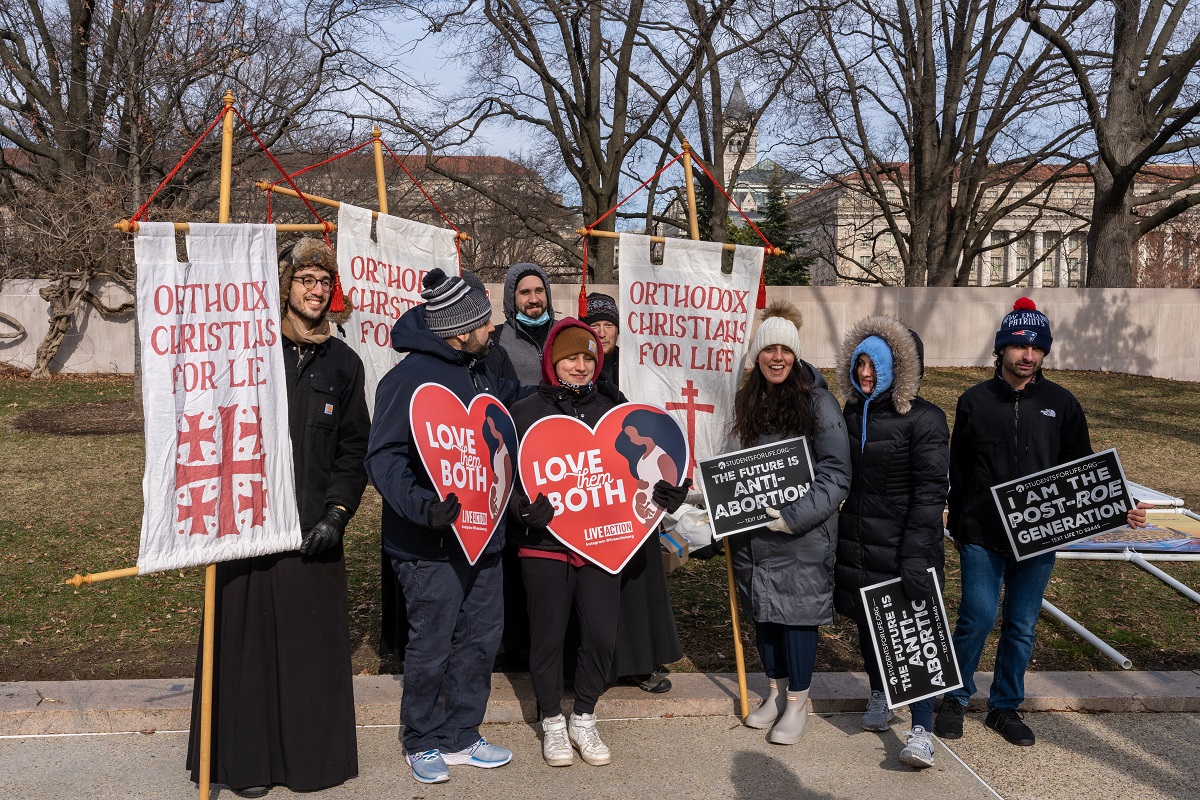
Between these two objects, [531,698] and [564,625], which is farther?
[531,698]

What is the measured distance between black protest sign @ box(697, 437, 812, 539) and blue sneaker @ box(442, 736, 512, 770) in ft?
4.23

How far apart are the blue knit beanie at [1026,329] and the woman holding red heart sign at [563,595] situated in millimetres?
1752

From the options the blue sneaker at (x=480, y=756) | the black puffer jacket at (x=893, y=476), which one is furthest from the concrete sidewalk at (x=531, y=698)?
the black puffer jacket at (x=893, y=476)

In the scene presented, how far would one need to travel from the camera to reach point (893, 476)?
4.43 metres

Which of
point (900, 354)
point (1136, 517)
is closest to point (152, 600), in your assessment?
point (900, 354)

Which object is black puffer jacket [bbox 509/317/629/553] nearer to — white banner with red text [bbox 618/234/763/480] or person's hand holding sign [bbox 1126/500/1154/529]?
white banner with red text [bbox 618/234/763/480]

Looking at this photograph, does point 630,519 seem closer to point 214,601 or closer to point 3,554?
point 214,601

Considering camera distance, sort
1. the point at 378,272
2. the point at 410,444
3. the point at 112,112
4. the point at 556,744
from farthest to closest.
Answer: the point at 112,112, the point at 378,272, the point at 556,744, the point at 410,444

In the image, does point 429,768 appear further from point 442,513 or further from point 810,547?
point 810,547

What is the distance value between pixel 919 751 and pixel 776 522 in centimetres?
108

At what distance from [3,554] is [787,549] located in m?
5.91

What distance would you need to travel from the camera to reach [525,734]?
185 inches

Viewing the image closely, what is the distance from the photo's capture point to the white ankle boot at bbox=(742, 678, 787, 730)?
4.78 metres

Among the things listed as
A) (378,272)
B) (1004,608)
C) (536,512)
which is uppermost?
(378,272)
